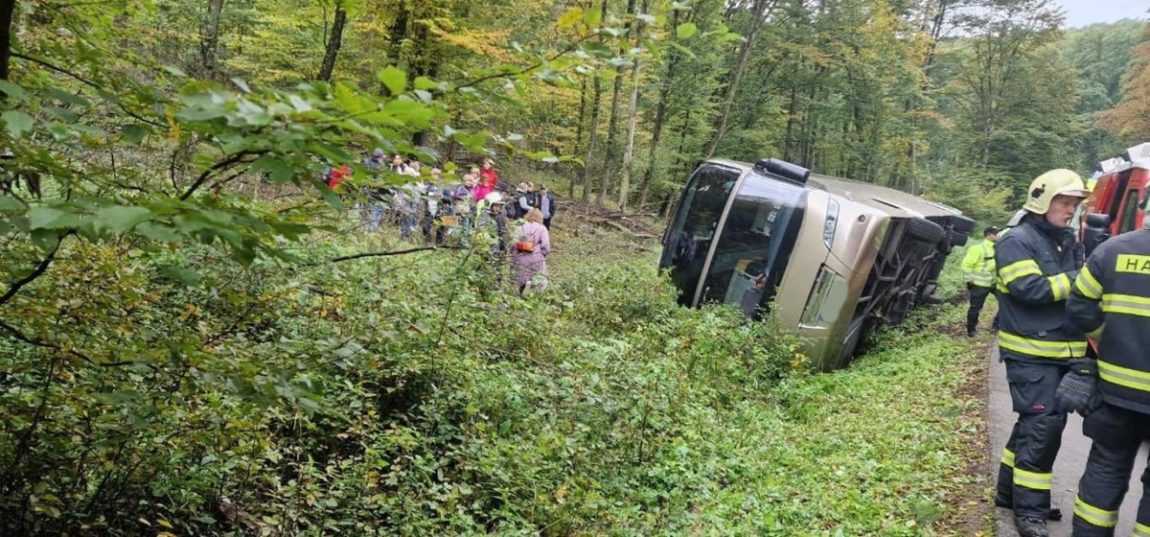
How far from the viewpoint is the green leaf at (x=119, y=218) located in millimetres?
1380

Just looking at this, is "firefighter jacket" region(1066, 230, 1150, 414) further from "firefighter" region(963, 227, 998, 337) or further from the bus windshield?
"firefighter" region(963, 227, 998, 337)

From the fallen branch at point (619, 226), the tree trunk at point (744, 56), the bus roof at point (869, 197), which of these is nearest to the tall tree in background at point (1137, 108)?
the tree trunk at point (744, 56)

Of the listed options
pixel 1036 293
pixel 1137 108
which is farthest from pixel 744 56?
pixel 1036 293

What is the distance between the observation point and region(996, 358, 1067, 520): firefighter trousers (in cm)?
387

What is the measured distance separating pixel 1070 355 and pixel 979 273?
23.2 feet

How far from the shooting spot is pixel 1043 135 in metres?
33.3

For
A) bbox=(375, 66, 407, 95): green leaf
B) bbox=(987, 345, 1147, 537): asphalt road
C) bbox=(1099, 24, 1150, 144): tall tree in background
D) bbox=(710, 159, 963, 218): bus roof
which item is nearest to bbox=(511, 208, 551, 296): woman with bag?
bbox=(710, 159, 963, 218): bus roof

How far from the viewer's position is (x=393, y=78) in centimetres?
147

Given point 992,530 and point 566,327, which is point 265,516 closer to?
point 992,530

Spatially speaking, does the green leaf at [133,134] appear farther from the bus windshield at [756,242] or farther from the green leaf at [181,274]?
the bus windshield at [756,242]

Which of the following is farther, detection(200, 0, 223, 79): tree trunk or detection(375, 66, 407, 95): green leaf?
detection(200, 0, 223, 79): tree trunk

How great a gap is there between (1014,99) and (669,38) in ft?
127

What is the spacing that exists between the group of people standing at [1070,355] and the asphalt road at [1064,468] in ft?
0.31

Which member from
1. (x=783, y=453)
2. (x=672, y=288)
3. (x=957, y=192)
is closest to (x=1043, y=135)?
Result: (x=957, y=192)
